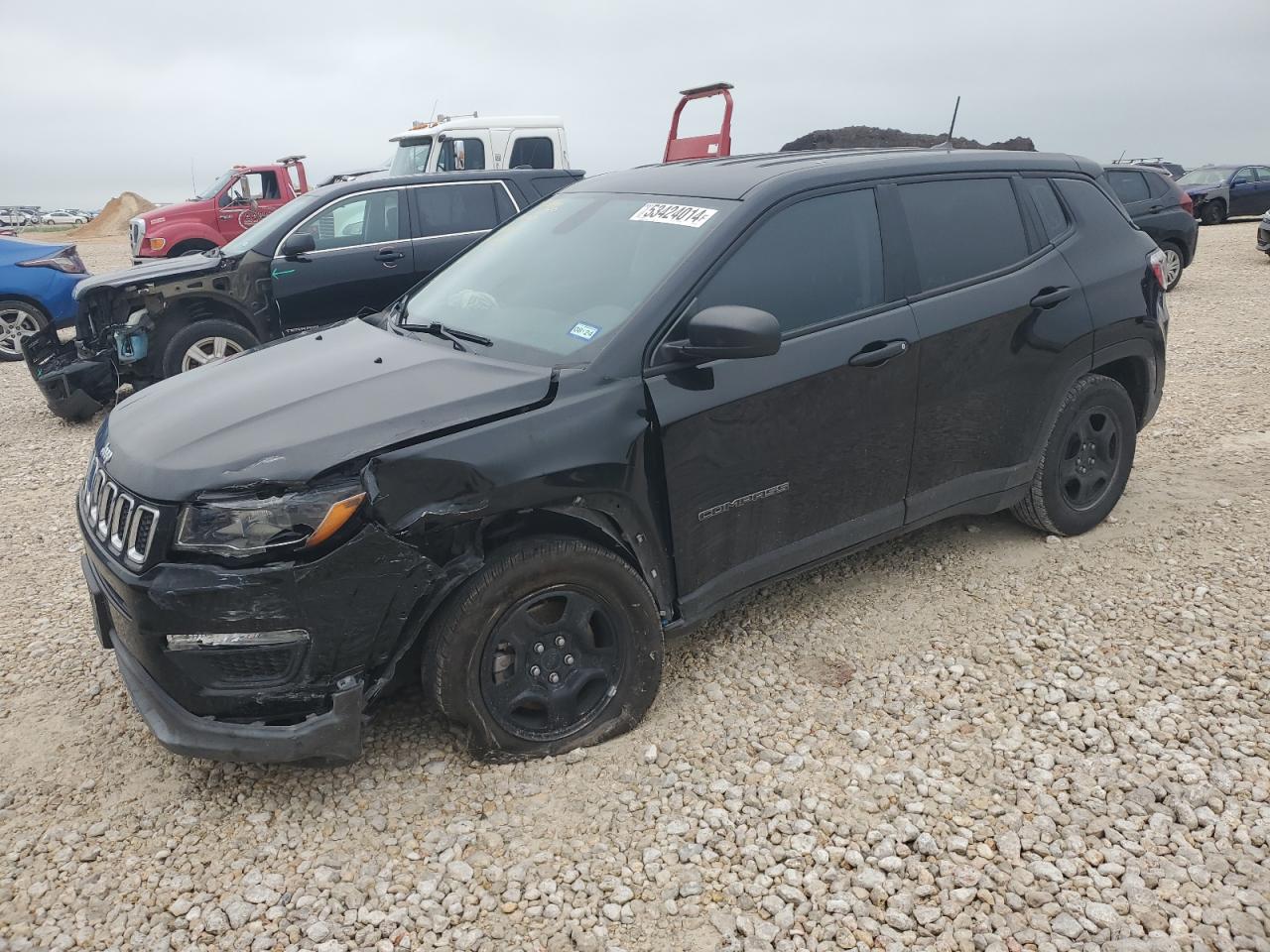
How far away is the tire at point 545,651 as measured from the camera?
109 inches

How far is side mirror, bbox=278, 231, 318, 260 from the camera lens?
303 inches

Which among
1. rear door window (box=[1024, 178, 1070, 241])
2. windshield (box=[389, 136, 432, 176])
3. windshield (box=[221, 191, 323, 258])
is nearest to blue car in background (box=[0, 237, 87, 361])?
windshield (box=[221, 191, 323, 258])

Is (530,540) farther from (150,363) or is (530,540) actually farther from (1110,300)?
(150,363)

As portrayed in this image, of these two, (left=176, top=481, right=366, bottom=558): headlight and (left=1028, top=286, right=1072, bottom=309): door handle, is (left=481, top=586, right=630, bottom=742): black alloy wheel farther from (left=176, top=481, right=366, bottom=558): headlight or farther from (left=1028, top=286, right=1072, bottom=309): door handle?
(left=1028, top=286, right=1072, bottom=309): door handle

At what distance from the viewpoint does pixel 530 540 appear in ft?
9.29

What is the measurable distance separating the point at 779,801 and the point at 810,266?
1.85 metres

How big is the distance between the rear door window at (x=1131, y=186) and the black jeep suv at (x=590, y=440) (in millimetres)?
8574

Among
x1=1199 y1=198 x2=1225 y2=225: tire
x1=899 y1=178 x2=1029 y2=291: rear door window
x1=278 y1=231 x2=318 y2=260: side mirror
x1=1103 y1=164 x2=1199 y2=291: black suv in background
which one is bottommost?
x1=1199 y1=198 x2=1225 y2=225: tire

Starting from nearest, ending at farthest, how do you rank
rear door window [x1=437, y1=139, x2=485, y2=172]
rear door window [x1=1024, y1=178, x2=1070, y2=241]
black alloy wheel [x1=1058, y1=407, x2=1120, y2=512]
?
rear door window [x1=1024, y1=178, x2=1070, y2=241] → black alloy wheel [x1=1058, y1=407, x2=1120, y2=512] → rear door window [x1=437, y1=139, x2=485, y2=172]

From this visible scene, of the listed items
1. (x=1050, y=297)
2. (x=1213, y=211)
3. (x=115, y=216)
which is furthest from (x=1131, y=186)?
(x=115, y=216)

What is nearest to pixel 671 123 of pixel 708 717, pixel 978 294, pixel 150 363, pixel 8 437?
pixel 150 363

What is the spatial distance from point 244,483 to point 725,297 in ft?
5.32

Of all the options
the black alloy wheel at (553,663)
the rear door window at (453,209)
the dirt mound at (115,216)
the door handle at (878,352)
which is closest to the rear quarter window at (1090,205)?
the door handle at (878,352)

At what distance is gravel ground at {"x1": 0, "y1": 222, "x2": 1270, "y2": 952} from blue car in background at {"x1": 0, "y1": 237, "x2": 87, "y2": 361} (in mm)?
7171
